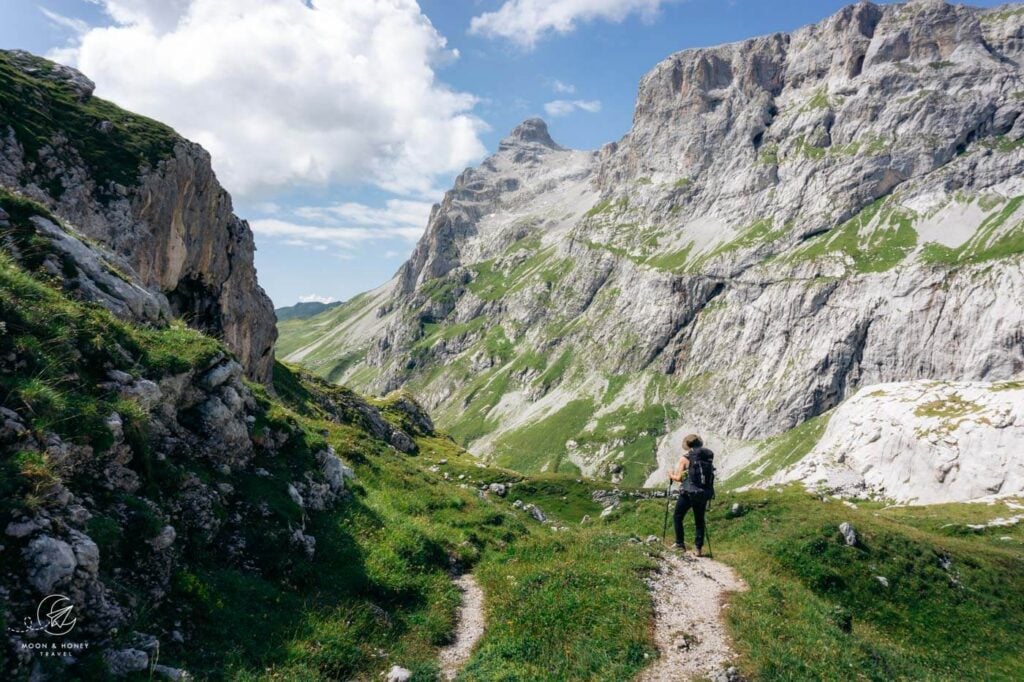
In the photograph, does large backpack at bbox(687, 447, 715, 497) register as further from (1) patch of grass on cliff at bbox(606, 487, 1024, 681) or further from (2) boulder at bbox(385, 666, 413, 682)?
(2) boulder at bbox(385, 666, 413, 682)

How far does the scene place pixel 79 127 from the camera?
1933 inches

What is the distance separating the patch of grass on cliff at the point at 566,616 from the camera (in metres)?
13.3

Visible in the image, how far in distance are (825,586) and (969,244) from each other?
742ft

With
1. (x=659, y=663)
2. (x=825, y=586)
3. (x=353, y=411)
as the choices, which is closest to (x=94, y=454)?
(x=659, y=663)

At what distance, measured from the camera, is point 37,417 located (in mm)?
10992

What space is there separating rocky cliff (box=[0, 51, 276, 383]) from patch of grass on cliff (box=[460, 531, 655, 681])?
2637cm

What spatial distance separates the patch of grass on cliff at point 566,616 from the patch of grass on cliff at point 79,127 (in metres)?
48.3

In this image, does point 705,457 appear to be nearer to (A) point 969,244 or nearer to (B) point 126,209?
(B) point 126,209

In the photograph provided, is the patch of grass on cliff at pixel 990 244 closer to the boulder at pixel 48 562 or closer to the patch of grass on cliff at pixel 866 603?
the patch of grass on cliff at pixel 866 603

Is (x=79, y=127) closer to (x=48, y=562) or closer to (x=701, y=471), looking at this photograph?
(x=48, y=562)

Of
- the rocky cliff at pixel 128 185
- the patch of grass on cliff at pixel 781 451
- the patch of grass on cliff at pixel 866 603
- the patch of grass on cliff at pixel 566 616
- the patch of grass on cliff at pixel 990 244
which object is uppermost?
the patch of grass on cliff at pixel 990 244

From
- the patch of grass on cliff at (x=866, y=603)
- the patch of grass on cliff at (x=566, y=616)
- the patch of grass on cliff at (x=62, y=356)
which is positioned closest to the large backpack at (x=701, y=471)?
the patch of grass on cliff at (x=566, y=616)

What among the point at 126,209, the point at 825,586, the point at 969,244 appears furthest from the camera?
the point at 969,244

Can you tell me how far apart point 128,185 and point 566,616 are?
181 feet
